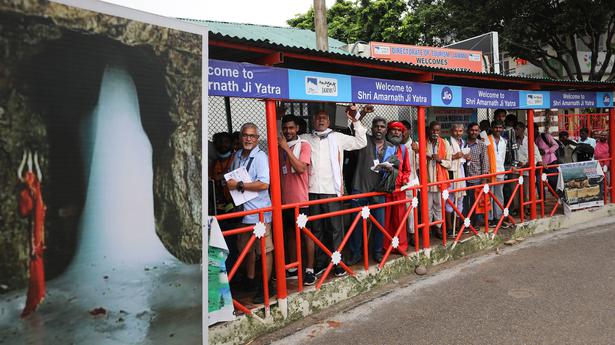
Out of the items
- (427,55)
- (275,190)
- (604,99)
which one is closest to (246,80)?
(275,190)

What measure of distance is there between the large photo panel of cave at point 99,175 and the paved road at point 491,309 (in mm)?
1695

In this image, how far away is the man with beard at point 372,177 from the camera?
548 cm

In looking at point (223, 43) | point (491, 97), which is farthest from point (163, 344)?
point (491, 97)

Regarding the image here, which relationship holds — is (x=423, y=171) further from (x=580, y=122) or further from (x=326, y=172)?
(x=580, y=122)

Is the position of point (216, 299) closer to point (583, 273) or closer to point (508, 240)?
point (583, 273)

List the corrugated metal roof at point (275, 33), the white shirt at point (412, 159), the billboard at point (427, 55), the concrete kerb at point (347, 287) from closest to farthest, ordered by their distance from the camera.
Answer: the concrete kerb at point (347, 287) < the white shirt at point (412, 159) < the billboard at point (427, 55) < the corrugated metal roof at point (275, 33)

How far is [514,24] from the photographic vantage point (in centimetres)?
1586

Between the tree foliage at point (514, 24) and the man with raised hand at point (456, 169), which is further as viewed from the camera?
the tree foliage at point (514, 24)

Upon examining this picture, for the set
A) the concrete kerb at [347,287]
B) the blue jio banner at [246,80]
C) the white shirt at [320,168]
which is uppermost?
the blue jio banner at [246,80]

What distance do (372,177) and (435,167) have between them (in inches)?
60.5

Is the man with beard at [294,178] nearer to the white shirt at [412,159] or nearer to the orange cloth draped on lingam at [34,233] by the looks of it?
the white shirt at [412,159]

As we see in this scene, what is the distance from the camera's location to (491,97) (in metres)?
7.17

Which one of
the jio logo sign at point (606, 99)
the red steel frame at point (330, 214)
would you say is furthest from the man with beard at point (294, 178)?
the jio logo sign at point (606, 99)

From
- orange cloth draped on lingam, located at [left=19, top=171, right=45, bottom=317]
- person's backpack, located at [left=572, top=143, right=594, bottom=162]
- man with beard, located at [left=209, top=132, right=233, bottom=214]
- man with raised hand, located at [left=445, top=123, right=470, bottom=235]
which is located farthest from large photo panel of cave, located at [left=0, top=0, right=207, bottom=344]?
person's backpack, located at [left=572, top=143, right=594, bottom=162]
